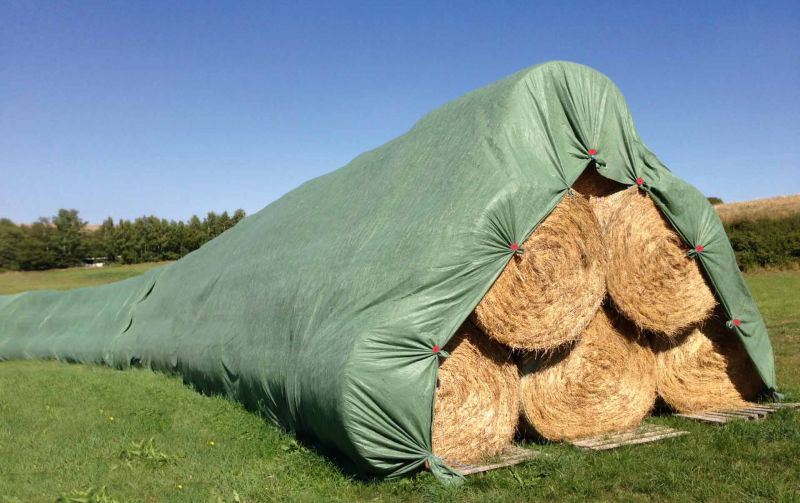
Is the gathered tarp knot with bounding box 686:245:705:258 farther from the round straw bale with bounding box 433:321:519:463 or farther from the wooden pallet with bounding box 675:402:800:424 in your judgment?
the round straw bale with bounding box 433:321:519:463

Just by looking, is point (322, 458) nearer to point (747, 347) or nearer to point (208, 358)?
point (208, 358)

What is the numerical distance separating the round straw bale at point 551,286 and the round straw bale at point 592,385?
35 centimetres

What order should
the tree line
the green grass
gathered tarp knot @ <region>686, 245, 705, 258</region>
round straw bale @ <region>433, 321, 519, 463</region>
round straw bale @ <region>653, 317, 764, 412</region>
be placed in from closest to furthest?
round straw bale @ <region>433, 321, 519, 463</region> → gathered tarp knot @ <region>686, 245, 705, 258</region> → round straw bale @ <region>653, 317, 764, 412</region> → the green grass → the tree line

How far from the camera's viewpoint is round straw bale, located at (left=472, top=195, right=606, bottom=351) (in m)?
5.78

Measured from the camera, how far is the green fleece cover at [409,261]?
517 cm

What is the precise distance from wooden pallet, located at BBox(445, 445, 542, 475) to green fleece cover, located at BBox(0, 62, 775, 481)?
27 cm

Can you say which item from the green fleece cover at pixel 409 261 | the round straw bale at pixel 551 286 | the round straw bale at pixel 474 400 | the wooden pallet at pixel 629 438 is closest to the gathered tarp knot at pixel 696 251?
the green fleece cover at pixel 409 261

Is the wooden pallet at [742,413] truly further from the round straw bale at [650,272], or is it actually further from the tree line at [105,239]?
the tree line at [105,239]

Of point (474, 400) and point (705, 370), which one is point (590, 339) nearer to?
point (474, 400)

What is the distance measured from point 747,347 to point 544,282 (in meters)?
2.80

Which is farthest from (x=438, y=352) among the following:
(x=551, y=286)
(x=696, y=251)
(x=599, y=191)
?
(x=696, y=251)

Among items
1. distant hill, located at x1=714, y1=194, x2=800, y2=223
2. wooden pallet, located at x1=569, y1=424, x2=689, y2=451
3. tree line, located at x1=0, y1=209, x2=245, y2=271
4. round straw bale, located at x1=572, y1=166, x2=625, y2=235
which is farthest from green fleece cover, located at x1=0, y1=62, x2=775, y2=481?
tree line, located at x1=0, y1=209, x2=245, y2=271

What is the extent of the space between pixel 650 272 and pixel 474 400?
2.29 m

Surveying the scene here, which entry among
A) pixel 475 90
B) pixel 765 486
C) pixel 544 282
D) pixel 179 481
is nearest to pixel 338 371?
pixel 179 481
